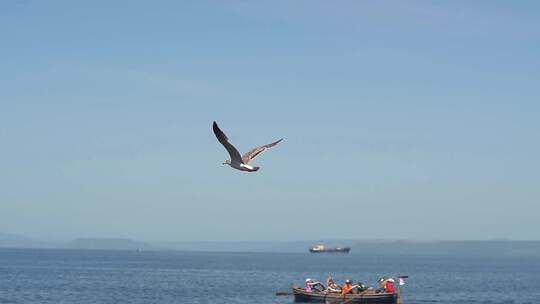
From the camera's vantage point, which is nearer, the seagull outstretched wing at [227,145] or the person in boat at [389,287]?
the seagull outstretched wing at [227,145]

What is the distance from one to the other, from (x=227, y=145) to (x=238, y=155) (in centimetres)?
79

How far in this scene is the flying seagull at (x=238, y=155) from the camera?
22.7 m

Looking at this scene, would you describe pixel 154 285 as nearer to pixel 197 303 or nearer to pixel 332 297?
pixel 197 303

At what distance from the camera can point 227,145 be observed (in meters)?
23.3

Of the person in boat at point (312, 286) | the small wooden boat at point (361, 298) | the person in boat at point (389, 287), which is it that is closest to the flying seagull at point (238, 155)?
the small wooden boat at point (361, 298)

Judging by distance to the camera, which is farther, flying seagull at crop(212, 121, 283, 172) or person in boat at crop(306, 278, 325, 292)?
person in boat at crop(306, 278, 325, 292)

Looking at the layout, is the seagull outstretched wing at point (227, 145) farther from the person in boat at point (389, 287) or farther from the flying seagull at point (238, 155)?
the person in boat at point (389, 287)

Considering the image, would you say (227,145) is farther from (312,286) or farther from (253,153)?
(312,286)

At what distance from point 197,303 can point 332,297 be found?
552 inches

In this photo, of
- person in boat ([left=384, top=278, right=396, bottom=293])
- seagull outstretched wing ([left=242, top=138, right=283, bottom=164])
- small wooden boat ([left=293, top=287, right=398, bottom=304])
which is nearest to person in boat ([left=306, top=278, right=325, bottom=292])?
small wooden boat ([left=293, top=287, right=398, bottom=304])

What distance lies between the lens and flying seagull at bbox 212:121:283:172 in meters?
22.7

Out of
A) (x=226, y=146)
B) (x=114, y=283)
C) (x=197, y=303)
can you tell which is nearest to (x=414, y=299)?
(x=197, y=303)

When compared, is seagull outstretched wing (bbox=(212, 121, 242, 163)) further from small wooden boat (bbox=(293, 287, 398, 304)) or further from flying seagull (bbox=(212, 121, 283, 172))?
small wooden boat (bbox=(293, 287, 398, 304))

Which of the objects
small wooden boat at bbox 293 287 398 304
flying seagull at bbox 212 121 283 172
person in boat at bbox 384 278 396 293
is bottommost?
small wooden boat at bbox 293 287 398 304
